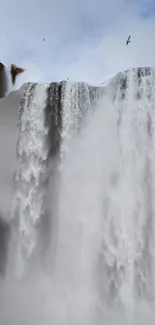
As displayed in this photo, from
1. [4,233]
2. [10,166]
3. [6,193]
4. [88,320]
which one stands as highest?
[10,166]

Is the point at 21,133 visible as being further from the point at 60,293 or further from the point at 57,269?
the point at 60,293

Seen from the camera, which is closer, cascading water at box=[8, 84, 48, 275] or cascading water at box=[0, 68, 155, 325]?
cascading water at box=[0, 68, 155, 325]

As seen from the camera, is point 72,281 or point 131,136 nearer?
point 72,281

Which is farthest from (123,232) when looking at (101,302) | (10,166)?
(10,166)

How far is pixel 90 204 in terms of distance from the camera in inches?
376

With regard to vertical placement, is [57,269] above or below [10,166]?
below

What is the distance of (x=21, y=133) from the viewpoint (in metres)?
10.6

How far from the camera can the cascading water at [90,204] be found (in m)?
8.12

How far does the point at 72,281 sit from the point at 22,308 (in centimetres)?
Result: 154

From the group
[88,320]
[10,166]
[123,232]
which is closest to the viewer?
[88,320]

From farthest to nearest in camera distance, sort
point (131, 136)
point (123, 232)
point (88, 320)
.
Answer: point (131, 136) < point (123, 232) < point (88, 320)

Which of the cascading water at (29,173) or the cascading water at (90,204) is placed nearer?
the cascading water at (90,204)

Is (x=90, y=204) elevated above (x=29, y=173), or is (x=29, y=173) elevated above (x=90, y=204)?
(x=29, y=173)

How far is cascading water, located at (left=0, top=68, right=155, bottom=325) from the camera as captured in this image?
8120 millimetres
